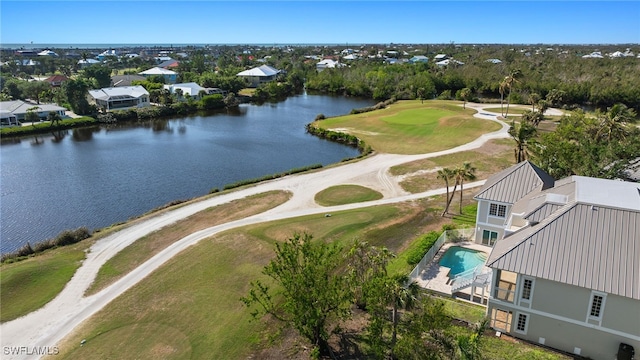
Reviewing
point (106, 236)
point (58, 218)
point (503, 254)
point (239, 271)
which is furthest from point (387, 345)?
point (58, 218)

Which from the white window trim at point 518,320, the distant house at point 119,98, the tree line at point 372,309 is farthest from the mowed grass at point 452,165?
the distant house at point 119,98

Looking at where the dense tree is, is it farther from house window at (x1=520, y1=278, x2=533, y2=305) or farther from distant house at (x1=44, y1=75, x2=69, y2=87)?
distant house at (x1=44, y1=75, x2=69, y2=87)

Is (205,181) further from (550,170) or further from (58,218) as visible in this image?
(550,170)

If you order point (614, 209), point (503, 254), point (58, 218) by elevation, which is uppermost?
point (614, 209)

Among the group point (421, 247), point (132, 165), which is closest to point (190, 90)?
point (132, 165)

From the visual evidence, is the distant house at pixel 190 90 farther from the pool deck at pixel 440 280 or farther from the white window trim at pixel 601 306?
the white window trim at pixel 601 306
